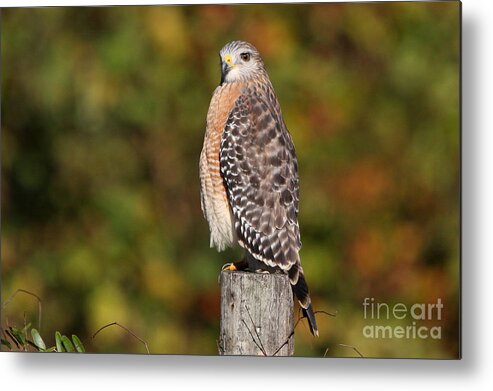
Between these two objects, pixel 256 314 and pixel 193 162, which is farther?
pixel 193 162

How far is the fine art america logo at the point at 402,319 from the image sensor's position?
3777mm

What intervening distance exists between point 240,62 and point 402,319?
1147 millimetres

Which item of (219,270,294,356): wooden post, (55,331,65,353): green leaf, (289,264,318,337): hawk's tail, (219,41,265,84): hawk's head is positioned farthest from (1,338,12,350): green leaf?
(219,41,265,84): hawk's head

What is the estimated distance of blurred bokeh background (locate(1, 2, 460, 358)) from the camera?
3.79 meters

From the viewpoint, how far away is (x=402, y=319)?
3801 mm

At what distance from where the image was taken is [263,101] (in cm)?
390

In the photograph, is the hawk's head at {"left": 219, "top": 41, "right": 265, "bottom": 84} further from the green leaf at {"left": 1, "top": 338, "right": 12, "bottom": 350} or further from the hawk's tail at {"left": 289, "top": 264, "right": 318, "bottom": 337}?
the green leaf at {"left": 1, "top": 338, "right": 12, "bottom": 350}

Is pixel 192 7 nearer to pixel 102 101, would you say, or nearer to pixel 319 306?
pixel 102 101

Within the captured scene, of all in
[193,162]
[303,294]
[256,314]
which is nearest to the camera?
[256,314]

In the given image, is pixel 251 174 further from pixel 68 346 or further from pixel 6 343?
pixel 6 343

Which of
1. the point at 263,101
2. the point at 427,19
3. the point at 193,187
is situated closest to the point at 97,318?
the point at 193,187

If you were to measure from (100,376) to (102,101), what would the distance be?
106 cm

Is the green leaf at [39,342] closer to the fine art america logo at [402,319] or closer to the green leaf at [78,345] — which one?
the green leaf at [78,345]

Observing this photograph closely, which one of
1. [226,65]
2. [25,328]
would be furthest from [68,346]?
[226,65]
